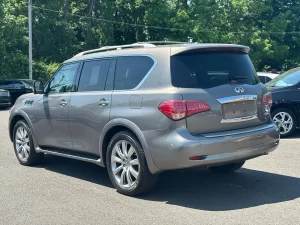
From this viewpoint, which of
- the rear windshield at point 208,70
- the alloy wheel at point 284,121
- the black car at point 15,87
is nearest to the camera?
the rear windshield at point 208,70

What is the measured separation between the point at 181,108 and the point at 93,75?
6.28 ft

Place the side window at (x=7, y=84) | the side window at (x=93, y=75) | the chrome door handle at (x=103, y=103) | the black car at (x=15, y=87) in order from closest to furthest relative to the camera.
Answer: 1. the chrome door handle at (x=103, y=103)
2. the side window at (x=93, y=75)
3. the black car at (x=15, y=87)
4. the side window at (x=7, y=84)

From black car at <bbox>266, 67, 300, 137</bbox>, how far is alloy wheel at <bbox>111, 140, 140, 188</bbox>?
538 cm

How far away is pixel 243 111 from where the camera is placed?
20.4ft

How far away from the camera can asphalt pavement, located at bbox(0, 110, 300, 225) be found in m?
5.46

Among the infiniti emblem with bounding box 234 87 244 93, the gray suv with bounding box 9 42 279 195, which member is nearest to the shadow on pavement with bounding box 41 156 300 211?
the gray suv with bounding box 9 42 279 195

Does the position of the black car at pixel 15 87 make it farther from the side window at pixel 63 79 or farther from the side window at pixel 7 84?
the side window at pixel 63 79

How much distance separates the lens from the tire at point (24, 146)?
837cm

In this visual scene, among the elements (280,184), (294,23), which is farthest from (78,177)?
(294,23)

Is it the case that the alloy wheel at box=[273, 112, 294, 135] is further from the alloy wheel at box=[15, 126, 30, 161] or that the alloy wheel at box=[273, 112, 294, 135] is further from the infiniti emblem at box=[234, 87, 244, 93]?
the alloy wheel at box=[15, 126, 30, 161]

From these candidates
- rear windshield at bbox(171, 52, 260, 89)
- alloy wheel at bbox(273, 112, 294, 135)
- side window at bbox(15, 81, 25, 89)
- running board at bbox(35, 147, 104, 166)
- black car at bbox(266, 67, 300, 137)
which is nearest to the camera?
rear windshield at bbox(171, 52, 260, 89)

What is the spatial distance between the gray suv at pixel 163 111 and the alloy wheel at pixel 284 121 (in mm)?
3735

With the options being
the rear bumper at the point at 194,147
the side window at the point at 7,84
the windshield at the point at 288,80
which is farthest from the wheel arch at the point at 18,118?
the side window at the point at 7,84

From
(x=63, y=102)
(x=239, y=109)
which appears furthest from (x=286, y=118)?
(x=63, y=102)
